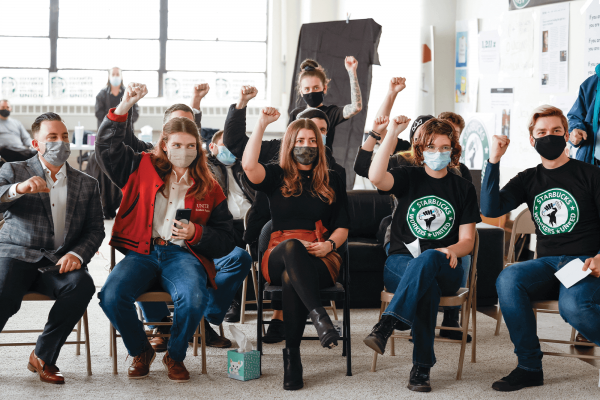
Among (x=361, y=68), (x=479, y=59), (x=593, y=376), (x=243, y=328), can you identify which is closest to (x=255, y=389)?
(x=243, y=328)

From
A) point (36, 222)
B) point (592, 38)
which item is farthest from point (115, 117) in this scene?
point (592, 38)

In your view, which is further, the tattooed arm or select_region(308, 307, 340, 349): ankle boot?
the tattooed arm

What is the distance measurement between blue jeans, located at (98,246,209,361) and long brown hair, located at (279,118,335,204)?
0.57 m

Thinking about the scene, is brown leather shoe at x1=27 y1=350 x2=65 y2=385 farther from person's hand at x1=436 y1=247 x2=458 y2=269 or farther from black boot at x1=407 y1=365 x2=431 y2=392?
person's hand at x1=436 y1=247 x2=458 y2=269

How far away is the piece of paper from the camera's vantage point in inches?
98.7

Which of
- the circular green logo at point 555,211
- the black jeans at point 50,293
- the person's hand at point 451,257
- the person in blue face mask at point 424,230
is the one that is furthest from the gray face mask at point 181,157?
the circular green logo at point 555,211

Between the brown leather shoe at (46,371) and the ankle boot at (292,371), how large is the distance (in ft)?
3.04

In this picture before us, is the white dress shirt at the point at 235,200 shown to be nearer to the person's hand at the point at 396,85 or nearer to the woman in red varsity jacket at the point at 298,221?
the woman in red varsity jacket at the point at 298,221

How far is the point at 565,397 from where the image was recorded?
2477mm

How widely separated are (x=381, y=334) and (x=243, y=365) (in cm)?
61

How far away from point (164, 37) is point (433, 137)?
8.12 meters

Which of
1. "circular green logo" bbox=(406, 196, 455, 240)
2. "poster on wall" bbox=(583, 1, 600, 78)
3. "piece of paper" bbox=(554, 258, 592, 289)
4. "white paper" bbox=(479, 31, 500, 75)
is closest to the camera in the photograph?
"piece of paper" bbox=(554, 258, 592, 289)

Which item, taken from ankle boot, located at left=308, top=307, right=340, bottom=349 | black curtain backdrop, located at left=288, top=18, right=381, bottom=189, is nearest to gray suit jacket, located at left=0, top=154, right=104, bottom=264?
ankle boot, located at left=308, top=307, right=340, bottom=349

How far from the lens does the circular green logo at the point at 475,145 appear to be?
6.16m
